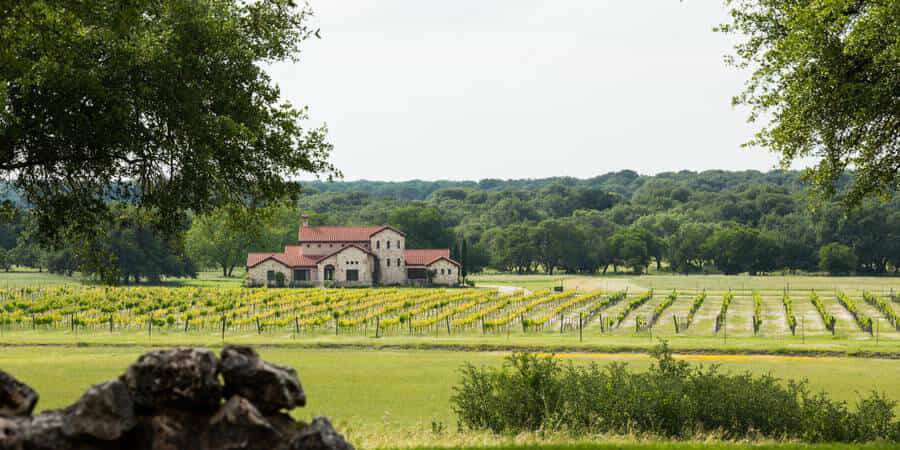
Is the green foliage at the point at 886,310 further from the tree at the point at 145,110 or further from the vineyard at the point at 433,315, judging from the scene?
the tree at the point at 145,110

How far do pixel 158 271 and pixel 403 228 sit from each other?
1981 inches

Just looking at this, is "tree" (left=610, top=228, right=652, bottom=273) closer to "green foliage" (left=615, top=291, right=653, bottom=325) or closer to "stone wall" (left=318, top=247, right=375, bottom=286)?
"stone wall" (left=318, top=247, right=375, bottom=286)

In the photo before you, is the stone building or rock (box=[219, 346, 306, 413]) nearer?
rock (box=[219, 346, 306, 413])

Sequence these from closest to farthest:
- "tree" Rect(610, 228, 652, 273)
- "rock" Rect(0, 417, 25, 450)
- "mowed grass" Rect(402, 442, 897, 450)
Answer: "rock" Rect(0, 417, 25, 450), "mowed grass" Rect(402, 442, 897, 450), "tree" Rect(610, 228, 652, 273)

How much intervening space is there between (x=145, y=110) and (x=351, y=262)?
3748 inches

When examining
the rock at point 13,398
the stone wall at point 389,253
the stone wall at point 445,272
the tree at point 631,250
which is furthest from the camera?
the tree at point 631,250

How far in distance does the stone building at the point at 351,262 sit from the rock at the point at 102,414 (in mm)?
102293

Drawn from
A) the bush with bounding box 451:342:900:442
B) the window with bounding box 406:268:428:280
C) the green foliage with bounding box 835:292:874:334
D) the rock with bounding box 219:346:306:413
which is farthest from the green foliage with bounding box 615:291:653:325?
the rock with bounding box 219:346:306:413

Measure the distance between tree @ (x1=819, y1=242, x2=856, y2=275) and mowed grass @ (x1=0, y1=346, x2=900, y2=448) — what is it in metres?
116

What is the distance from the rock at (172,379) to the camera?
6.32 m

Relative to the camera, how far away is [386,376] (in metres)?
28.7

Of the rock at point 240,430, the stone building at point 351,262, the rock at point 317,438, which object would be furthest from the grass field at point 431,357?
the stone building at point 351,262

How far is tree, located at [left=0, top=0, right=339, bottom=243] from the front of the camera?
1249 cm

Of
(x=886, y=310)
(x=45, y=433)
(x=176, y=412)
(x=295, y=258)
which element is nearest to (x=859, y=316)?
(x=886, y=310)
